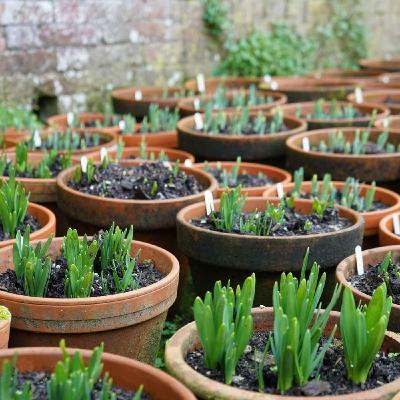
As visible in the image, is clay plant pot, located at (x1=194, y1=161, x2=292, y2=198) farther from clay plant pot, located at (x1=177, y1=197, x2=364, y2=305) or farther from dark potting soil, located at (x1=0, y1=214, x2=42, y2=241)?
dark potting soil, located at (x1=0, y1=214, x2=42, y2=241)

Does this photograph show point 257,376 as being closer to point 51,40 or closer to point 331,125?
point 331,125

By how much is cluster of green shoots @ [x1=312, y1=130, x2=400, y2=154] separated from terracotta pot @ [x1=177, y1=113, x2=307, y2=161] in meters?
0.23

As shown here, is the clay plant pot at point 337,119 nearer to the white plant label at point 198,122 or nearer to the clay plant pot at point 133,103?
the white plant label at point 198,122

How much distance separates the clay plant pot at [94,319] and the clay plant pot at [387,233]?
1108 mm

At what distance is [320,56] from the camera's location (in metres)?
9.52

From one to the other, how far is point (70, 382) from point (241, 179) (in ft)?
8.62

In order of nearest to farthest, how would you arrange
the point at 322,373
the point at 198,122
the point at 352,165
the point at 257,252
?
the point at 322,373
the point at 257,252
the point at 352,165
the point at 198,122

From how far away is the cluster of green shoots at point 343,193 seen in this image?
388 centimetres

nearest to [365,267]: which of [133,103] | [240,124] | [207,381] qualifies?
[207,381]

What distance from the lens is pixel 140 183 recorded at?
384 centimetres

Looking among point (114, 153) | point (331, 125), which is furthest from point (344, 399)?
point (331, 125)

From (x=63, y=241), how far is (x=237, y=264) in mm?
685

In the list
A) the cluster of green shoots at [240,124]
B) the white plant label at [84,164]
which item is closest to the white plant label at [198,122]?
the cluster of green shoots at [240,124]

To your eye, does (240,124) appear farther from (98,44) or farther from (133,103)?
(98,44)
